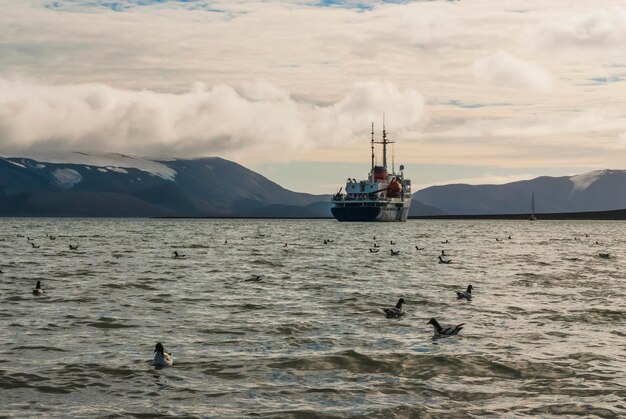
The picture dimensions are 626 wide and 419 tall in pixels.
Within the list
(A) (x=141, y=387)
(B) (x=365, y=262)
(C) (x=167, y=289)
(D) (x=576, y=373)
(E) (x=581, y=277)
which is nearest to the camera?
(A) (x=141, y=387)

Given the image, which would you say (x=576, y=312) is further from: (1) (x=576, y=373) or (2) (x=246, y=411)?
(2) (x=246, y=411)

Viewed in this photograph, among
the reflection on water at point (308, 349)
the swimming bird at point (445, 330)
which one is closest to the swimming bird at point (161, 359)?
the reflection on water at point (308, 349)

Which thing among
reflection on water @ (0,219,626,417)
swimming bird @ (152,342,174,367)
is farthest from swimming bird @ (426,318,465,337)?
swimming bird @ (152,342,174,367)

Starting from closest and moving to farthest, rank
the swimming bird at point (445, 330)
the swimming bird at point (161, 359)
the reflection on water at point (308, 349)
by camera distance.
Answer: the reflection on water at point (308, 349) → the swimming bird at point (161, 359) → the swimming bird at point (445, 330)

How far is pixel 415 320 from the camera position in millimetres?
31297

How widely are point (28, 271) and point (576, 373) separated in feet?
142

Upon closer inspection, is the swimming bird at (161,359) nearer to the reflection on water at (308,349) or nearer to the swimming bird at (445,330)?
the reflection on water at (308,349)

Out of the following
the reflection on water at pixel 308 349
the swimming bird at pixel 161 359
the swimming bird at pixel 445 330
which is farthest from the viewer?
the swimming bird at pixel 445 330

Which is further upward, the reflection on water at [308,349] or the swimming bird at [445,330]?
the swimming bird at [445,330]

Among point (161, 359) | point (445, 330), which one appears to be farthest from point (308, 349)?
point (445, 330)

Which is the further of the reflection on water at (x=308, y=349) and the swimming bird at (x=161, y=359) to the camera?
the swimming bird at (x=161, y=359)

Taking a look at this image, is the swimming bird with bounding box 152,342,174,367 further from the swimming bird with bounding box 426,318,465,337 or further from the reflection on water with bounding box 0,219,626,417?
the swimming bird with bounding box 426,318,465,337

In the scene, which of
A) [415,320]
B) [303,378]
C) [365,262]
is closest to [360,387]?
[303,378]

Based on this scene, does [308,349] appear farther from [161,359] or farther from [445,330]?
[445,330]
